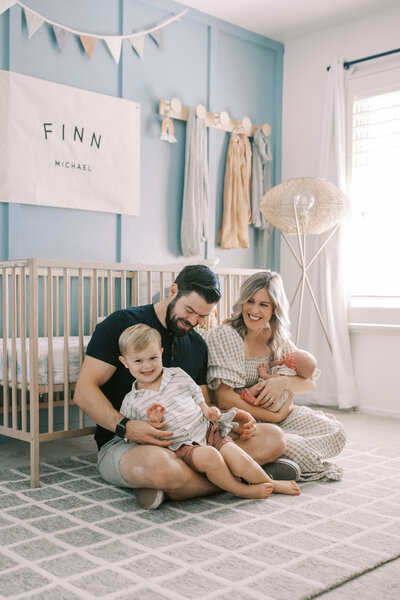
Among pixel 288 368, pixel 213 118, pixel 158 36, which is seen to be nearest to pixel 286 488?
pixel 288 368

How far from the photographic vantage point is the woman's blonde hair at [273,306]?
8.17 feet

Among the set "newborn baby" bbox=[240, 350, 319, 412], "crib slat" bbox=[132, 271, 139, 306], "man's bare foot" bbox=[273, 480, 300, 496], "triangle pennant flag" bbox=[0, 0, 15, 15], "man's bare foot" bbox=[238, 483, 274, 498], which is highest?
"triangle pennant flag" bbox=[0, 0, 15, 15]

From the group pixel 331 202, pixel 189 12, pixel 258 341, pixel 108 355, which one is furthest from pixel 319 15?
pixel 108 355

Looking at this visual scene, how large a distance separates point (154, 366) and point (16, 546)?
26.7 inches

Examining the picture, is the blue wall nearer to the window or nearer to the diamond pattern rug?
the window

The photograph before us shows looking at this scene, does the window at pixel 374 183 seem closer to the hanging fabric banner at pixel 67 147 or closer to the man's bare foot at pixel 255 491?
the hanging fabric banner at pixel 67 147

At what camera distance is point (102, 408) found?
86.0 inches

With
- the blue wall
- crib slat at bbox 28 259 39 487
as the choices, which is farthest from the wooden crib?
the blue wall

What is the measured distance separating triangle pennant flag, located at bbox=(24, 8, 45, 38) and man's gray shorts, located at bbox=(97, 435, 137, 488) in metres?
2.01

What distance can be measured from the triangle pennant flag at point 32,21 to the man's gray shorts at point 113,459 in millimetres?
2011

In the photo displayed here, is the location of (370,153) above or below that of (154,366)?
above

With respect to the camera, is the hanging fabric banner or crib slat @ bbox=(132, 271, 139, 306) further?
the hanging fabric banner

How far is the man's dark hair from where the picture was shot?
7.27ft

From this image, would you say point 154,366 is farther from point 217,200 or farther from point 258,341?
point 217,200
